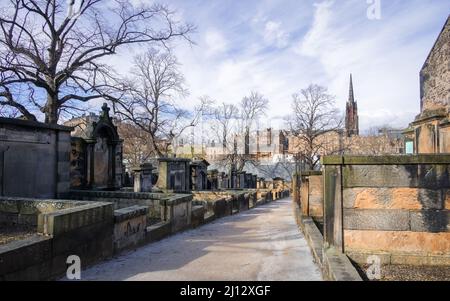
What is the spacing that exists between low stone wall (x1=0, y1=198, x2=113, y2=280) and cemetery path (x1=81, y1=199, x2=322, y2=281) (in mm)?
337

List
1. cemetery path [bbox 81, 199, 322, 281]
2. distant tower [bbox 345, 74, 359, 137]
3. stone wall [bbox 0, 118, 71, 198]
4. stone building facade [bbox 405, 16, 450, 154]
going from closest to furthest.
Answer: cemetery path [bbox 81, 199, 322, 281] → stone wall [bbox 0, 118, 71, 198] → stone building facade [bbox 405, 16, 450, 154] → distant tower [bbox 345, 74, 359, 137]

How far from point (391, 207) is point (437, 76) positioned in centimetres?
970

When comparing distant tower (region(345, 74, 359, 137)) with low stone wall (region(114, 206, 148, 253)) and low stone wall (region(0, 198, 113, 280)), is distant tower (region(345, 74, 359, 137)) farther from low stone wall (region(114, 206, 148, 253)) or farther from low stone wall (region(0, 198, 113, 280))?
low stone wall (region(0, 198, 113, 280))

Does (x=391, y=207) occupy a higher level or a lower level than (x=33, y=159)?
lower

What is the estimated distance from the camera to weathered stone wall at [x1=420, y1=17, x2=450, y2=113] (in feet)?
39.2

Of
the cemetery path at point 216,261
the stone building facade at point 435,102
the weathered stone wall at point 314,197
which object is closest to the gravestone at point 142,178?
the cemetery path at point 216,261

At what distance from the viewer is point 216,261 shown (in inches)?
236

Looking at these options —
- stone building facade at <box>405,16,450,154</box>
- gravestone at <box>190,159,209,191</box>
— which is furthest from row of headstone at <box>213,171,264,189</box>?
stone building facade at <box>405,16,450,154</box>

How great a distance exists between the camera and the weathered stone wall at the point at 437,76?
1196cm

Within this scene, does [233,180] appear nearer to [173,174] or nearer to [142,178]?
[173,174]

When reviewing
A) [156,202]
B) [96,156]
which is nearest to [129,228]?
[156,202]

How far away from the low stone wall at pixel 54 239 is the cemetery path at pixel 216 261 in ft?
1.11
